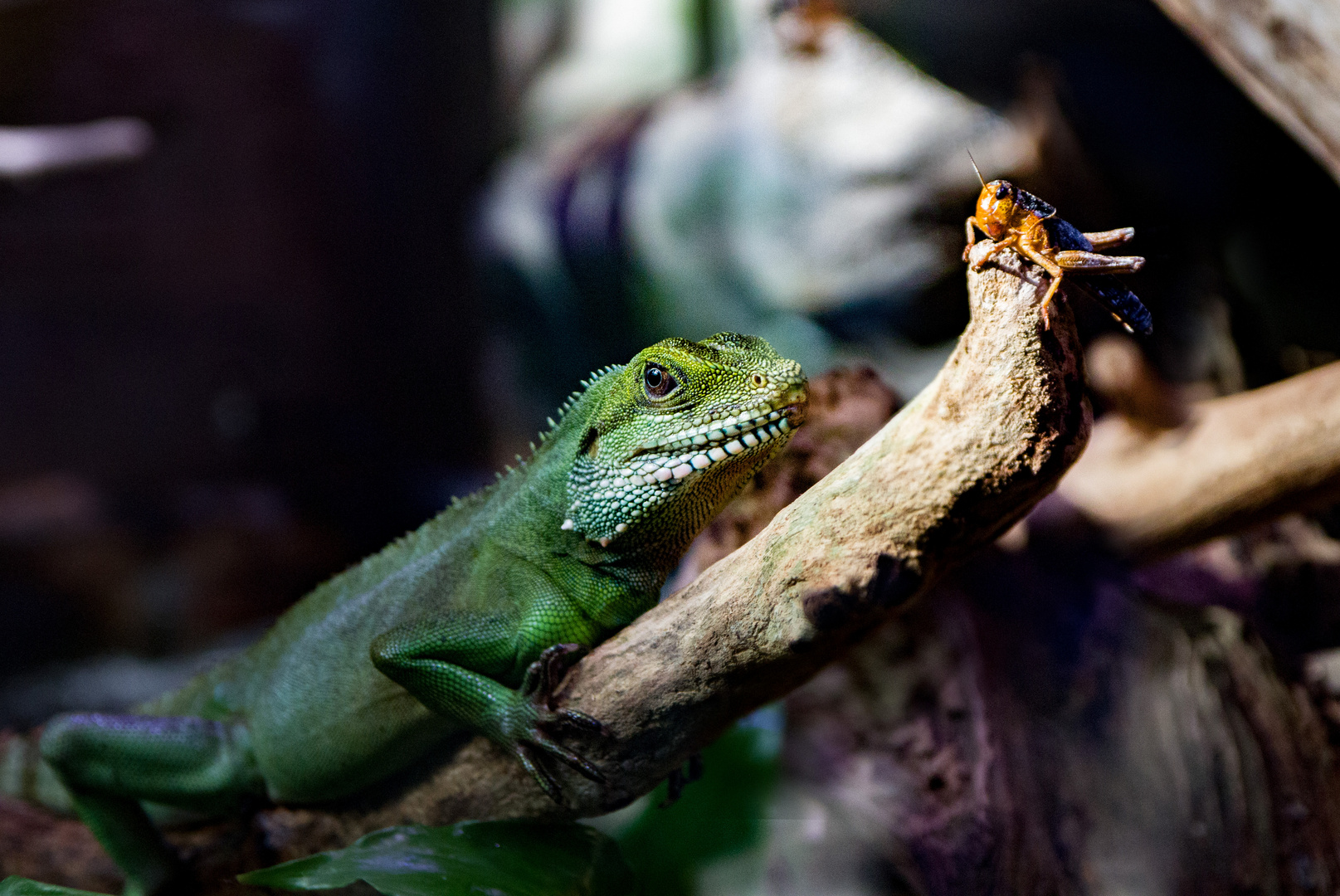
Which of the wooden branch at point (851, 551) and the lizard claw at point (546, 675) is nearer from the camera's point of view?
the wooden branch at point (851, 551)

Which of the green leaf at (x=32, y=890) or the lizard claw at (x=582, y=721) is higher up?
the lizard claw at (x=582, y=721)

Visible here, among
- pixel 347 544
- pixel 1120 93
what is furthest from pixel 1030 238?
pixel 347 544

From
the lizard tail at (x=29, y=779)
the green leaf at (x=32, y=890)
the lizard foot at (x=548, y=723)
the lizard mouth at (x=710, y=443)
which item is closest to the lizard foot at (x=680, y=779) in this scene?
the lizard foot at (x=548, y=723)

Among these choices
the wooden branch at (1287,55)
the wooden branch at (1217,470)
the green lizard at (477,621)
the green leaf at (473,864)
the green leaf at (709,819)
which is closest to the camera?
the green leaf at (473,864)

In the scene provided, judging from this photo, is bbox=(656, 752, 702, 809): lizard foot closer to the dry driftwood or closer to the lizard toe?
the dry driftwood

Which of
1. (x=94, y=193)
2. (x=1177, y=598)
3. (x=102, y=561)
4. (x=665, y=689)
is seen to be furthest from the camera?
(x=102, y=561)

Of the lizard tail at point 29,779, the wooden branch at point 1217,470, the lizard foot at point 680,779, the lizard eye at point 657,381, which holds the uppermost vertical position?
the lizard eye at point 657,381

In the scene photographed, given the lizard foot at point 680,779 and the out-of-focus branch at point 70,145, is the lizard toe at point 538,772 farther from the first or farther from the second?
the out-of-focus branch at point 70,145

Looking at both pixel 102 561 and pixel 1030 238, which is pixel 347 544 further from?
pixel 1030 238
